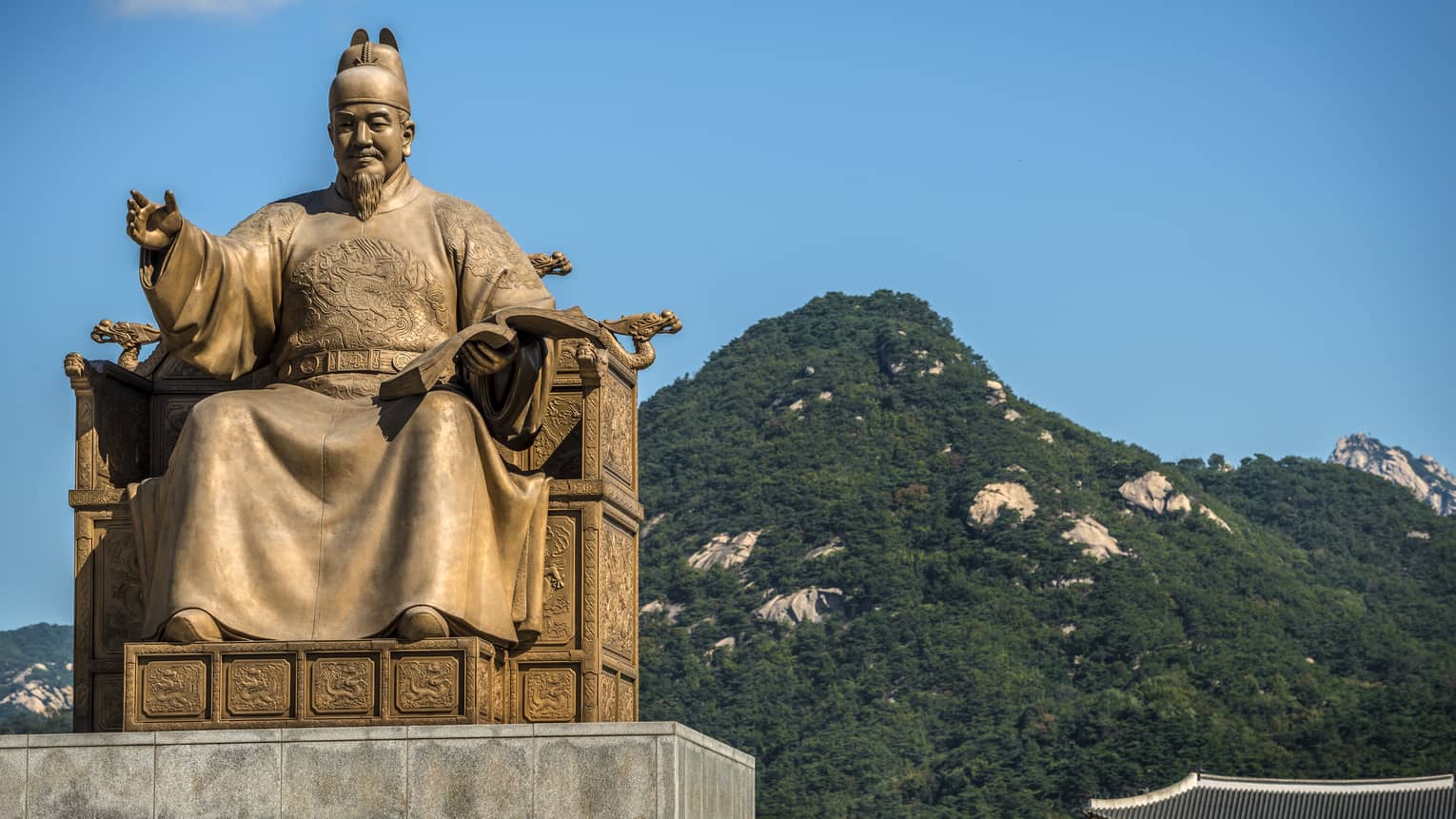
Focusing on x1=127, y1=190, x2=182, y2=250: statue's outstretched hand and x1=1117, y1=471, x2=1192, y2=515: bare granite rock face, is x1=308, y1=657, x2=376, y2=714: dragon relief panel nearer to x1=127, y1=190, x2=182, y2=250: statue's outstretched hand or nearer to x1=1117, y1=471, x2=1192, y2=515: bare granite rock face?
x1=127, y1=190, x2=182, y2=250: statue's outstretched hand

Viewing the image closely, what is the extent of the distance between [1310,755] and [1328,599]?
61.6 ft

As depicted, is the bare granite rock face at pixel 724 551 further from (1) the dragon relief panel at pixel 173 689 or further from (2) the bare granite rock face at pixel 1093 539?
(1) the dragon relief panel at pixel 173 689

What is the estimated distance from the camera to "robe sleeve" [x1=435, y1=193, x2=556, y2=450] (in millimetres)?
7516

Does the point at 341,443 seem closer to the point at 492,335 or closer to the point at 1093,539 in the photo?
the point at 492,335

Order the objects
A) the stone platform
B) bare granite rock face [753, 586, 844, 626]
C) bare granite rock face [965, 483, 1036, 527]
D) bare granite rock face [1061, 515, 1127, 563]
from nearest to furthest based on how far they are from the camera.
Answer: the stone platform
bare granite rock face [753, 586, 844, 626]
bare granite rock face [1061, 515, 1127, 563]
bare granite rock face [965, 483, 1036, 527]

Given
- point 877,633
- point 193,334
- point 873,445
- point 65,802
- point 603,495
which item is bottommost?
point 65,802

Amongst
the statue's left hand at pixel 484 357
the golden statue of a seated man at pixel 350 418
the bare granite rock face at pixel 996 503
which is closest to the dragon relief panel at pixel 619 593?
the golden statue of a seated man at pixel 350 418

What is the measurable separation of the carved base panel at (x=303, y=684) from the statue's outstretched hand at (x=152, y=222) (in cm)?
136

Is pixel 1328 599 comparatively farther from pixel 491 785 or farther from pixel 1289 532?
pixel 491 785

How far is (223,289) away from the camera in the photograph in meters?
7.79

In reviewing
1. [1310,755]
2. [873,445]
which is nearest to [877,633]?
[873,445]

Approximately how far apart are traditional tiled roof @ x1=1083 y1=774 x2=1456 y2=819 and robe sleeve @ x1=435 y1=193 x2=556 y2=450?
28.3 meters

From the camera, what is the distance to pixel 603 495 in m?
7.67

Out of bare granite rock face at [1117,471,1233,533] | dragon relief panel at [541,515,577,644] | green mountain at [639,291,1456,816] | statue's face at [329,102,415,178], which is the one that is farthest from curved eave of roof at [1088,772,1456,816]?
bare granite rock face at [1117,471,1233,533]
